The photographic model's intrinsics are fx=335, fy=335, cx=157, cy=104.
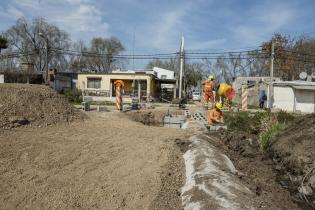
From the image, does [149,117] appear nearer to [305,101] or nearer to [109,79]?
[305,101]

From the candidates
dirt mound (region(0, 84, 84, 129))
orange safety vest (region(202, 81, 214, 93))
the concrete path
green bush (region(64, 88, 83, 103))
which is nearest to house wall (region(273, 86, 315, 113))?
orange safety vest (region(202, 81, 214, 93))

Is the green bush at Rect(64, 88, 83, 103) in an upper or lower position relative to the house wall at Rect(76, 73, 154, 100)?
lower

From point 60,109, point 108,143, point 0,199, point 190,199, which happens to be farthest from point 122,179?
point 60,109

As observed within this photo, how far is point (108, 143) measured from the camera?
7.87 meters

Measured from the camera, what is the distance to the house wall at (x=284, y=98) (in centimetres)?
2828

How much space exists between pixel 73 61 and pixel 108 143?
198ft

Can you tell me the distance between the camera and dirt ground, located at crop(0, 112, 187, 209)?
14.8 ft

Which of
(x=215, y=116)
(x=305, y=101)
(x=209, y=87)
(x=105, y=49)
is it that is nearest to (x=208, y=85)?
(x=209, y=87)

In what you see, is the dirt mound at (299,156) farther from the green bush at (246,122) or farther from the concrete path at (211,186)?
the green bush at (246,122)

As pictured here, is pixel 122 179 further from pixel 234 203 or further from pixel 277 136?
pixel 277 136

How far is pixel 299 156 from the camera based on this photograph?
27.5 feet

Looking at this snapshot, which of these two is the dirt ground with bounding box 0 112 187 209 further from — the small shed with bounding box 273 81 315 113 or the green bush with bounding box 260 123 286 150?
the small shed with bounding box 273 81 315 113

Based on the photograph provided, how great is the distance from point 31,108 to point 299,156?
757 cm

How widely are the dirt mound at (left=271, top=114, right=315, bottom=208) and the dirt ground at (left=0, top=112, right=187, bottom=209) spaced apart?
8.21 ft
